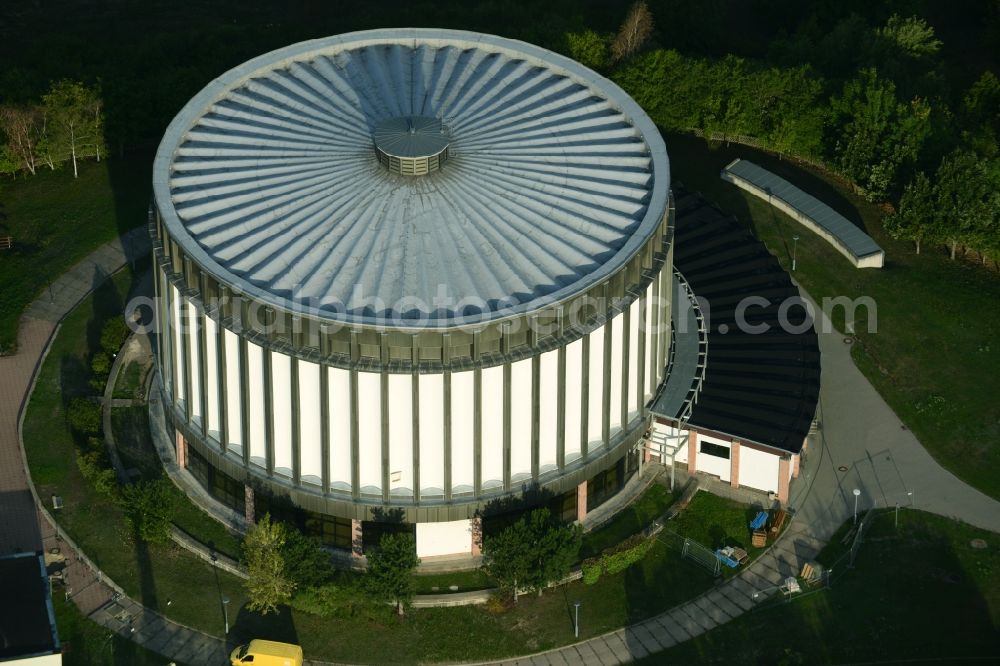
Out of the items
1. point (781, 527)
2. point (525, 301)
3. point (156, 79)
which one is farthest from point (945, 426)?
point (156, 79)

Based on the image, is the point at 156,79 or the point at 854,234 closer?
the point at 854,234

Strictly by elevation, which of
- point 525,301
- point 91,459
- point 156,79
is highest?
point 156,79

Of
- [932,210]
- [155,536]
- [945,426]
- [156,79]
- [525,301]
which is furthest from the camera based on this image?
[156,79]

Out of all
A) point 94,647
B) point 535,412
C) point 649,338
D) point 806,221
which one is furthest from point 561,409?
point 806,221

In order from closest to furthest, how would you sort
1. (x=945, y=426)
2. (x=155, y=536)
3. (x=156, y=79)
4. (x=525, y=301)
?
(x=525, y=301)
(x=155, y=536)
(x=945, y=426)
(x=156, y=79)

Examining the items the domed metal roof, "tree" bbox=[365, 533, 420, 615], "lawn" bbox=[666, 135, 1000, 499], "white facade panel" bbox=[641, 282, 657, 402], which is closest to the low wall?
"lawn" bbox=[666, 135, 1000, 499]

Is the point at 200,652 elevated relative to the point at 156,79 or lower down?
lower down

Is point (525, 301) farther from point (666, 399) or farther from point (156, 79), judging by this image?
point (156, 79)
